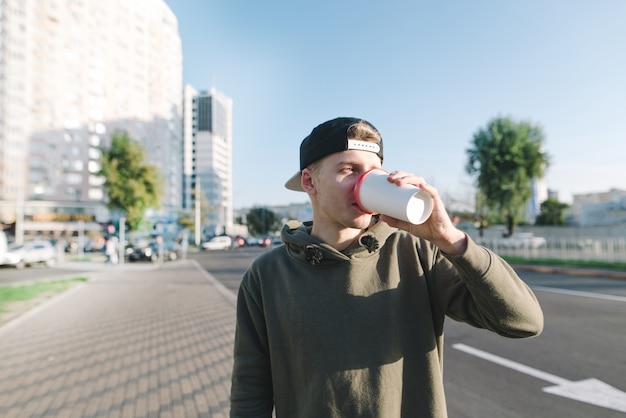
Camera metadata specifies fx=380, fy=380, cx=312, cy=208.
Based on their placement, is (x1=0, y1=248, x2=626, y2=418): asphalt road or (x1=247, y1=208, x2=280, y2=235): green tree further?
(x1=247, y1=208, x2=280, y2=235): green tree

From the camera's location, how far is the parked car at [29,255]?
19.5m

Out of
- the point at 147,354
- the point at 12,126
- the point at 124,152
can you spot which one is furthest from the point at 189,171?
the point at 147,354

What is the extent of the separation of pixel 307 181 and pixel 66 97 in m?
74.5

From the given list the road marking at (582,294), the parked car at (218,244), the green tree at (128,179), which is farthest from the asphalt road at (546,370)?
the parked car at (218,244)

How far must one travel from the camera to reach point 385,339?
1.27 metres

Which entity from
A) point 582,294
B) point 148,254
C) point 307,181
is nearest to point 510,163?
point 582,294

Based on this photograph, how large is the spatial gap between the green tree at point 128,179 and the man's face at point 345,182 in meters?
28.6

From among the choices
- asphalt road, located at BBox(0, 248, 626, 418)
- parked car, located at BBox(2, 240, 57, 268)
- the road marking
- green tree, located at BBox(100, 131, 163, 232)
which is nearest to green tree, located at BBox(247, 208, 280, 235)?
green tree, located at BBox(100, 131, 163, 232)

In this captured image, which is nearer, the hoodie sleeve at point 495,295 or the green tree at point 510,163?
the hoodie sleeve at point 495,295

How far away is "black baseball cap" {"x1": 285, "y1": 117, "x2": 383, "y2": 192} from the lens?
4.27ft

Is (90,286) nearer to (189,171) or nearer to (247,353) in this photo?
(247,353)

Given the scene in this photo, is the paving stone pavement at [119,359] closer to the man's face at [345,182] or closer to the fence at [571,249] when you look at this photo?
the man's face at [345,182]

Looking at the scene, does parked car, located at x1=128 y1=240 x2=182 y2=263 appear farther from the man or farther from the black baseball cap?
the black baseball cap

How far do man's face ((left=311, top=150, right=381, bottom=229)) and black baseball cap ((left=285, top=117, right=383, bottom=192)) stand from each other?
2 centimetres
